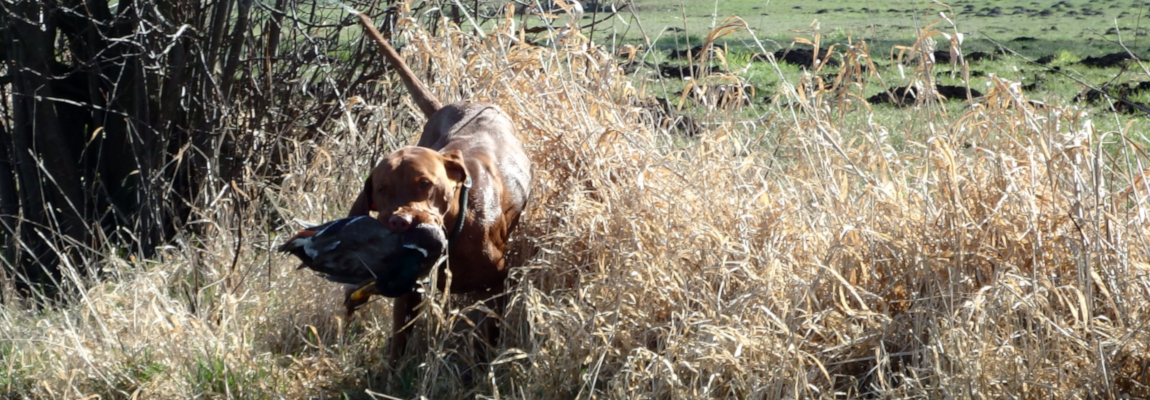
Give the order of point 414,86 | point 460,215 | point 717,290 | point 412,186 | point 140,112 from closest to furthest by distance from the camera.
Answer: point 412,186 < point 460,215 < point 717,290 < point 414,86 < point 140,112

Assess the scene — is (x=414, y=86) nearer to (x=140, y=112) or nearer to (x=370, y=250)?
(x=140, y=112)

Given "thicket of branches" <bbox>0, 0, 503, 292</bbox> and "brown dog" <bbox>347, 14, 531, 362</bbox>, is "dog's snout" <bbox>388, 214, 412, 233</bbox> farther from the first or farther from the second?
"thicket of branches" <bbox>0, 0, 503, 292</bbox>

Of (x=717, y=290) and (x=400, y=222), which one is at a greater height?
(x=400, y=222)

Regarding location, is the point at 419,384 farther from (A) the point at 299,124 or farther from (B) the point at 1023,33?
(B) the point at 1023,33

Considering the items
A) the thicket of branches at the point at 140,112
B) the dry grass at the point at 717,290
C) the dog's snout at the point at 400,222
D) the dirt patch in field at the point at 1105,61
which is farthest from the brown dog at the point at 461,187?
the dirt patch in field at the point at 1105,61

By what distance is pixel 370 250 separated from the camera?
310 centimetres

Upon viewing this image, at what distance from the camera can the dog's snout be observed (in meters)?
3.01

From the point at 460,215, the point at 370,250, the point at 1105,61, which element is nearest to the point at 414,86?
the point at 460,215

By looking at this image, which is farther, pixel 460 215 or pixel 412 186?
pixel 460 215

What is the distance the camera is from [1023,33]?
45.9 feet

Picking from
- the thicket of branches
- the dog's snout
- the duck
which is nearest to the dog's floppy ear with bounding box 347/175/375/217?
the duck

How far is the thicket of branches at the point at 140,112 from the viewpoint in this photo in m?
4.59

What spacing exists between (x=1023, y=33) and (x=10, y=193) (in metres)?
12.9

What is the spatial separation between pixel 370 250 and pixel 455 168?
0.44m
